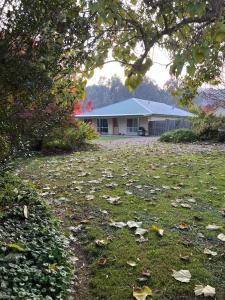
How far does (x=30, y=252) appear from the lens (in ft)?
11.9

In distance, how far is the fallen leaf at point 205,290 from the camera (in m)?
3.36

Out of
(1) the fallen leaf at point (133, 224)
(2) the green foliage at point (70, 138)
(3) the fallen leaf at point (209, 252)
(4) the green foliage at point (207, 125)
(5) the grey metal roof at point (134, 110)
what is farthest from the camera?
(5) the grey metal roof at point (134, 110)

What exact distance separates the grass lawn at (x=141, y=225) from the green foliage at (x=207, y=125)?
40.4 feet

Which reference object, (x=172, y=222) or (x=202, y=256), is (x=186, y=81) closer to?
(x=172, y=222)

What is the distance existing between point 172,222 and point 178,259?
43.8 inches

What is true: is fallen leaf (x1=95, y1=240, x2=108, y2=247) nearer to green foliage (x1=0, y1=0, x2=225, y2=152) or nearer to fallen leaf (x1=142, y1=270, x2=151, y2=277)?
fallen leaf (x1=142, y1=270, x2=151, y2=277)

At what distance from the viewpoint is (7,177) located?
18.3 ft

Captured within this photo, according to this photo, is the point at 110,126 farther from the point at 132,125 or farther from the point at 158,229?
the point at 158,229

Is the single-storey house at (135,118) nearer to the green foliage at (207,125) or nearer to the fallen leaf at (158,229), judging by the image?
the green foliage at (207,125)

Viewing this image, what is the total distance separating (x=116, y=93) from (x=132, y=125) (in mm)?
25463

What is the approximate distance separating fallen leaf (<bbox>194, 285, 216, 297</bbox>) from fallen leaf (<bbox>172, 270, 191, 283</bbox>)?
15 cm

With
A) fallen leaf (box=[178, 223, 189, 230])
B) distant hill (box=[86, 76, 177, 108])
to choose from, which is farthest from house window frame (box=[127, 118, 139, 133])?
fallen leaf (box=[178, 223, 189, 230])

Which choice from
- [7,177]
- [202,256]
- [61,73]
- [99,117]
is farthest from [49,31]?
[99,117]

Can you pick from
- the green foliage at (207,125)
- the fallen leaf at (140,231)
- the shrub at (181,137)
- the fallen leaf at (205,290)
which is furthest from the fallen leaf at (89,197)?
the green foliage at (207,125)
